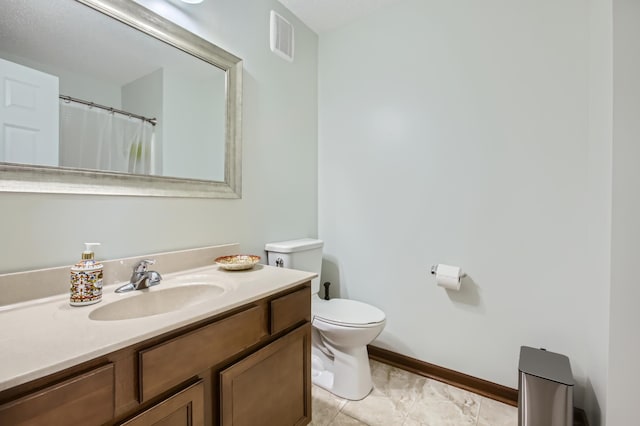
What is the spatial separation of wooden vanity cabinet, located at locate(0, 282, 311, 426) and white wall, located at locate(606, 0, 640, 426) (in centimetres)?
121

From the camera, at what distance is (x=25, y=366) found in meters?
0.55

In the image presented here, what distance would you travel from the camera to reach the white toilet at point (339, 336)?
62.1 inches

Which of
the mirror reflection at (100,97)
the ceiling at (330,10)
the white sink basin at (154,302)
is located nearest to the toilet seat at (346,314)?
the white sink basin at (154,302)

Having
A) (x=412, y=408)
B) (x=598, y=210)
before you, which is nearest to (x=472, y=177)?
(x=598, y=210)

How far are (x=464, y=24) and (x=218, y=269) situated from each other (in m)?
2.01

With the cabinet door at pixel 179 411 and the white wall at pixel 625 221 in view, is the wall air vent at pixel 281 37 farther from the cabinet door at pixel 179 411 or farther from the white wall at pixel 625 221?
the cabinet door at pixel 179 411

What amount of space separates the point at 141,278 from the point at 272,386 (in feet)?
2.17

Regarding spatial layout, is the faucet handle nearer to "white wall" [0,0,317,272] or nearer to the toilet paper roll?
"white wall" [0,0,317,272]

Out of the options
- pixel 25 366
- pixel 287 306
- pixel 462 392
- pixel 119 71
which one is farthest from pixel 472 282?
pixel 119 71

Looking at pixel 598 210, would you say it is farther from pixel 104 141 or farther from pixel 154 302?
pixel 104 141

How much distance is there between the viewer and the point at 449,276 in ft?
5.45

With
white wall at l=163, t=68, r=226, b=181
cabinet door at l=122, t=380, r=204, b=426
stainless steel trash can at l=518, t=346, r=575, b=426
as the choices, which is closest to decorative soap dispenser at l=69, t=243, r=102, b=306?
cabinet door at l=122, t=380, r=204, b=426

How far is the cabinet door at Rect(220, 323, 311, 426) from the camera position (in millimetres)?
928

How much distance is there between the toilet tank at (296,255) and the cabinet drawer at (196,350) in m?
0.72
